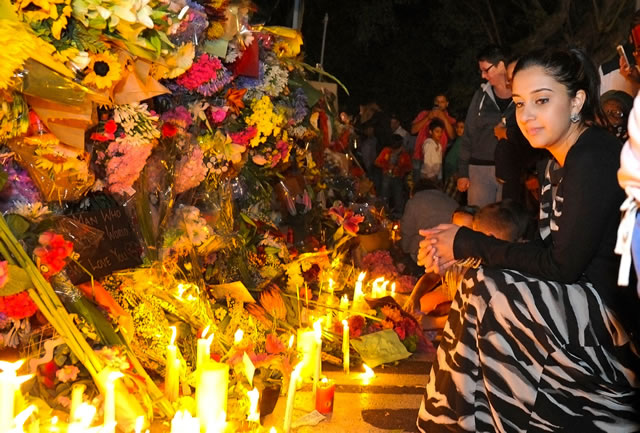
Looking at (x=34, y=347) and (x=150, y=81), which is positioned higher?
(x=150, y=81)

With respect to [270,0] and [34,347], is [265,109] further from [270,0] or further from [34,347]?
[270,0]

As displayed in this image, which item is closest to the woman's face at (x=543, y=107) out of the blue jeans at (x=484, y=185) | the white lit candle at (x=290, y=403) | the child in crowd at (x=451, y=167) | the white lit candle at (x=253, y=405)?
the white lit candle at (x=290, y=403)

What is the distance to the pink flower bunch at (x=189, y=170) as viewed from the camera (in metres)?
4.64

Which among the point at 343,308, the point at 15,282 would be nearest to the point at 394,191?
the point at 343,308

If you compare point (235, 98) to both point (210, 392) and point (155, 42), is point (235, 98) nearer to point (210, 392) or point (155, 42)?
point (155, 42)

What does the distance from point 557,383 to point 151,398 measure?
5.89ft

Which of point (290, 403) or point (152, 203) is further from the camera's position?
point (152, 203)

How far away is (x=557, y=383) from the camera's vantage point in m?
3.15

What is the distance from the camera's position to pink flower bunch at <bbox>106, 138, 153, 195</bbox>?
3985mm

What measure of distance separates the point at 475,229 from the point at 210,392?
221cm

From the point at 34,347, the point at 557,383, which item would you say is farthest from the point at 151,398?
the point at 557,383

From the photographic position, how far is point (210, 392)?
350 centimetres

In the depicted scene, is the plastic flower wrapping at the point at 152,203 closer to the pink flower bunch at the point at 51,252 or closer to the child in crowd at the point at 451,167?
the pink flower bunch at the point at 51,252

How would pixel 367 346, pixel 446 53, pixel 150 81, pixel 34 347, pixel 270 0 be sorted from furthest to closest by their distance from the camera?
pixel 446 53
pixel 270 0
pixel 367 346
pixel 150 81
pixel 34 347
